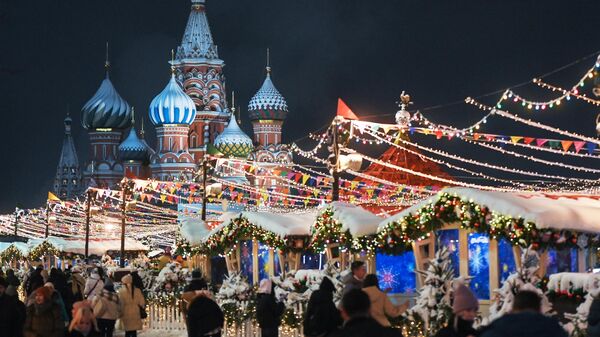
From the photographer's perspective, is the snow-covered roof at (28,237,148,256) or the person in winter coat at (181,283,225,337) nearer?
the person in winter coat at (181,283,225,337)

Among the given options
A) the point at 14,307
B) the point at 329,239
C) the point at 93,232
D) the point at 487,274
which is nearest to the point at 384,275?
the point at 329,239

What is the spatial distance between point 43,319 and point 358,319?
6945 millimetres

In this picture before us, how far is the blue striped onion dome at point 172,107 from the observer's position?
113 meters

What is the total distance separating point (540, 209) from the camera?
1806 centimetres

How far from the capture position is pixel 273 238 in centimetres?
2589

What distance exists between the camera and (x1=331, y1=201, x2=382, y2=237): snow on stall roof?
21.7 meters

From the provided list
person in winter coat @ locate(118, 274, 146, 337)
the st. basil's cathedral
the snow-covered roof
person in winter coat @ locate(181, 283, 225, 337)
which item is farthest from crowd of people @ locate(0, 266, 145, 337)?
the st. basil's cathedral

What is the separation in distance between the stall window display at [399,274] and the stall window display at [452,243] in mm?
2098

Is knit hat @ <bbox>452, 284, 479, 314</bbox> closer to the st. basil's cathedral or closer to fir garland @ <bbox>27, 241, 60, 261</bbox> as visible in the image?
fir garland @ <bbox>27, 241, 60, 261</bbox>

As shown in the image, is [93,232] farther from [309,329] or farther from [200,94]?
[309,329]

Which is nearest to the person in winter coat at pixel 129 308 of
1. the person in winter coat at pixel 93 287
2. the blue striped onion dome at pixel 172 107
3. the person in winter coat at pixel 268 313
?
the person in winter coat at pixel 93 287

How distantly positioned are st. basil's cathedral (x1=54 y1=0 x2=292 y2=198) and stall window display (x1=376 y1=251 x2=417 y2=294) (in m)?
87.4

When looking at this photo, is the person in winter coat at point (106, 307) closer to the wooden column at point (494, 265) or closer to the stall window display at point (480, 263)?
the stall window display at point (480, 263)

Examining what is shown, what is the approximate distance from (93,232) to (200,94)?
41477 millimetres
